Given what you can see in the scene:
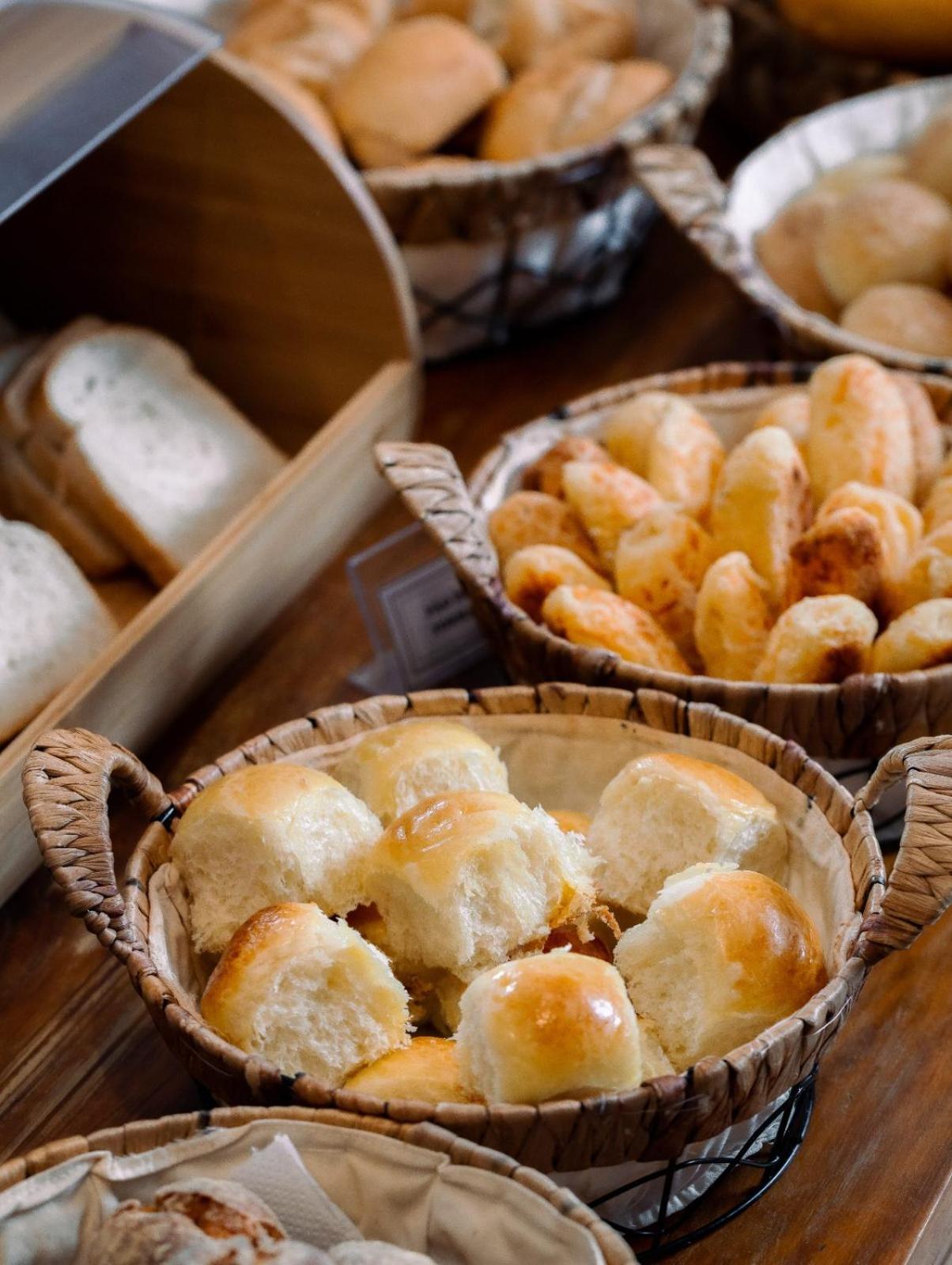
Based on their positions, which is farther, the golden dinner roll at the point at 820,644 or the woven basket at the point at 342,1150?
the golden dinner roll at the point at 820,644

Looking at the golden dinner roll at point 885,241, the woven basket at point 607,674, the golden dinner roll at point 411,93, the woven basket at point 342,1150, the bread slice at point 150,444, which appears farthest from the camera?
the golden dinner roll at point 411,93

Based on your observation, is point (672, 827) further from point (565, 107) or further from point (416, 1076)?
point (565, 107)

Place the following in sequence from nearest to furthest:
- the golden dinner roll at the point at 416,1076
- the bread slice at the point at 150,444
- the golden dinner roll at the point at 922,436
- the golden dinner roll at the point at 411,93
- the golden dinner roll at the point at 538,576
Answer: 1. the golden dinner roll at the point at 416,1076
2. the golden dinner roll at the point at 538,576
3. the golden dinner roll at the point at 922,436
4. the bread slice at the point at 150,444
5. the golden dinner roll at the point at 411,93

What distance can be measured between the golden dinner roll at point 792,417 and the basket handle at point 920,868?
477mm

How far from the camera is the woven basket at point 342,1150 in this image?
0.56 m

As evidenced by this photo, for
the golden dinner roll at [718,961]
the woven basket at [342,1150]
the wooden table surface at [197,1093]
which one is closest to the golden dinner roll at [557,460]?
the wooden table surface at [197,1093]

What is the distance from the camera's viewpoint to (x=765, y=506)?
3.35 ft

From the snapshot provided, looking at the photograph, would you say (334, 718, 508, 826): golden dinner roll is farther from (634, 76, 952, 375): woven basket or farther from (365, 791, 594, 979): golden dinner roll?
(634, 76, 952, 375): woven basket

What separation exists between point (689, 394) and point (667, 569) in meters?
0.27

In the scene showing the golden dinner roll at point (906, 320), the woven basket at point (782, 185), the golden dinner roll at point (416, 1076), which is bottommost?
the golden dinner roll at point (906, 320)

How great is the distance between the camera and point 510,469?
116cm

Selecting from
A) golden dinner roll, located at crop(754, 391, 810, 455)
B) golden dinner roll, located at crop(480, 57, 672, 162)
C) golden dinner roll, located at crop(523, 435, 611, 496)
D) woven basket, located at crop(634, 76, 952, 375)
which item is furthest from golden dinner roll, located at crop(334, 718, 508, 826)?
golden dinner roll, located at crop(480, 57, 672, 162)

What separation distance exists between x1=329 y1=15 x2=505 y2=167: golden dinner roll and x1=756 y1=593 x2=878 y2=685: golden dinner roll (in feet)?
2.79

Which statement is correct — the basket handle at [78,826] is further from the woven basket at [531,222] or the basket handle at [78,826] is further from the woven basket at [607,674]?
the woven basket at [531,222]
